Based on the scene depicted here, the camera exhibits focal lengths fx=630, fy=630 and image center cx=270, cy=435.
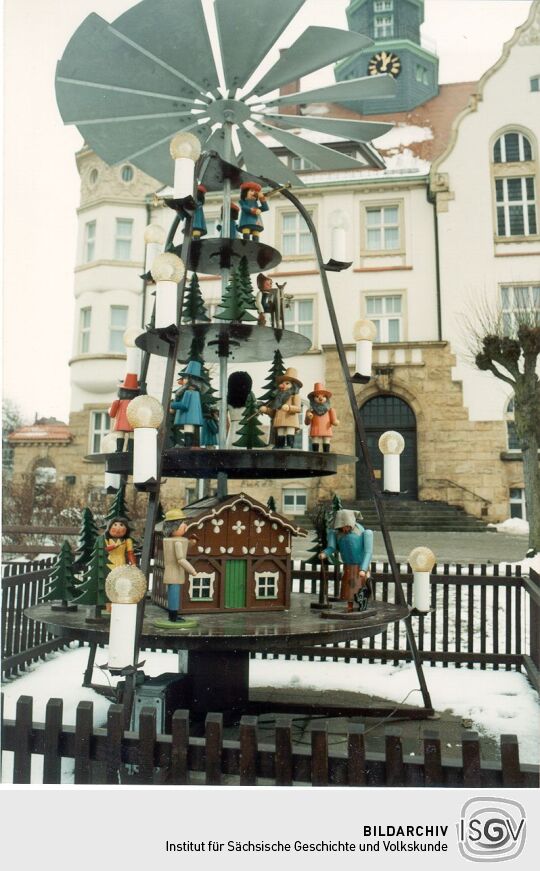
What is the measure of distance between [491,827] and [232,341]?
238 centimetres

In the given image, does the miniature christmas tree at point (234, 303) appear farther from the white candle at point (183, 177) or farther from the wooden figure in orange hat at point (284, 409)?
the white candle at point (183, 177)

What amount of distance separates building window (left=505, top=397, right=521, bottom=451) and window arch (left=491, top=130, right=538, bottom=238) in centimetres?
331

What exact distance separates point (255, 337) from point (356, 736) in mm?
1965

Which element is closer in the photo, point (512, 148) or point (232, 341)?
point (232, 341)

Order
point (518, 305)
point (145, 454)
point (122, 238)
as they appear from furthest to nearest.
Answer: point (122, 238) → point (518, 305) → point (145, 454)

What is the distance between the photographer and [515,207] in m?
11.6

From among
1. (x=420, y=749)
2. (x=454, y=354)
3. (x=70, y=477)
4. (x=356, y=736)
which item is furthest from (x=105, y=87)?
(x=454, y=354)

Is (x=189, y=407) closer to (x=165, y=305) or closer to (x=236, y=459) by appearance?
(x=236, y=459)

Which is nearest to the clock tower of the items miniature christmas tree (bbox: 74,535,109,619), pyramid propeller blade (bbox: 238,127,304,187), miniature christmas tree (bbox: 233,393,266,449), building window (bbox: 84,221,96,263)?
building window (bbox: 84,221,96,263)

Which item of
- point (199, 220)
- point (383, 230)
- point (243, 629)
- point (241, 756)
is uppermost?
point (383, 230)

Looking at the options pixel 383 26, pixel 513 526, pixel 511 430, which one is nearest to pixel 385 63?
pixel 383 26

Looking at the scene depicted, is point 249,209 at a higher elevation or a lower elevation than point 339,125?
lower

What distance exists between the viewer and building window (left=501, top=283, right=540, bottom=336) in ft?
31.4

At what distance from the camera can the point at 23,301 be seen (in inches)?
113
